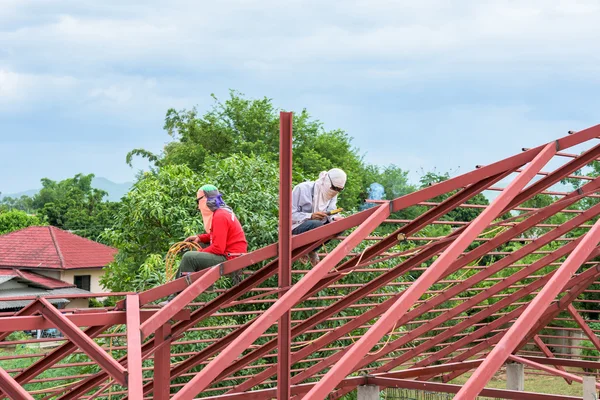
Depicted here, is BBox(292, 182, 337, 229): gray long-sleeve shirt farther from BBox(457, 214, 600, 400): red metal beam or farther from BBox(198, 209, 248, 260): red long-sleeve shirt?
BBox(457, 214, 600, 400): red metal beam

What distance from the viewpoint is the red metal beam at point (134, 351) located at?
422cm

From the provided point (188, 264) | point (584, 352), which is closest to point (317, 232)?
point (188, 264)

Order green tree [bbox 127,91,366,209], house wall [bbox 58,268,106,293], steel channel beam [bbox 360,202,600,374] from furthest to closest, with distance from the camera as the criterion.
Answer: house wall [bbox 58,268,106,293] → green tree [bbox 127,91,366,209] → steel channel beam [bbox 360,202,600,374]

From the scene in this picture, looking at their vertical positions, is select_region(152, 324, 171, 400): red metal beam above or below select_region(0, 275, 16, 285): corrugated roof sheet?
below

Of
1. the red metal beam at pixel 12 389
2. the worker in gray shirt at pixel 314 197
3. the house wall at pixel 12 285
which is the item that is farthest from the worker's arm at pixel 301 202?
the house wall at pixel 12 285

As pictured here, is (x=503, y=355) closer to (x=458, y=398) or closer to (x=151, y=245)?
(x=458, y=398)

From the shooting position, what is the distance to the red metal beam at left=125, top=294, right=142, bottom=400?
4.22 meters

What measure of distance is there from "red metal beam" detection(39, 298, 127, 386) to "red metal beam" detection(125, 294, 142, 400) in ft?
0.20

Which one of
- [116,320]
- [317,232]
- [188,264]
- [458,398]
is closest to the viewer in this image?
[458,398]

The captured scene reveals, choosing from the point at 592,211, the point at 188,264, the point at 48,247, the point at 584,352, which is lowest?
the point at 584,352

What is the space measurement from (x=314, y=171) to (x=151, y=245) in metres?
10.1

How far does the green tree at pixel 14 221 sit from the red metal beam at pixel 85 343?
1551 inches

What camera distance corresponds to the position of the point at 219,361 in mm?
4312

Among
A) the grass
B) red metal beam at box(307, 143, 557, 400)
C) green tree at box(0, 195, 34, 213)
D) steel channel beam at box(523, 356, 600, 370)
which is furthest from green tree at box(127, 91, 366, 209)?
green tree at box(0, 195, 34, 213)
